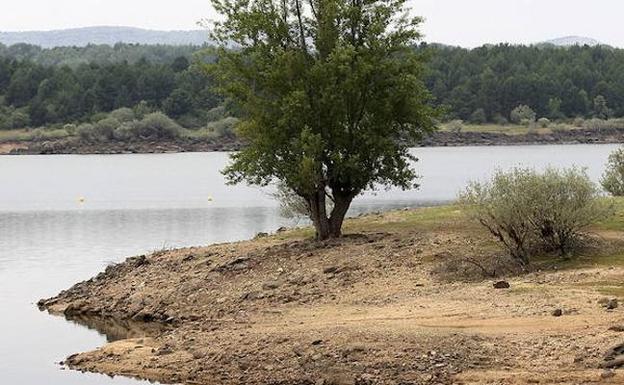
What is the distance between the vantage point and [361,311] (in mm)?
24500

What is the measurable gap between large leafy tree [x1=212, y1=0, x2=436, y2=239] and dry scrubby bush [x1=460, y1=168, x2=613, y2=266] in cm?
543

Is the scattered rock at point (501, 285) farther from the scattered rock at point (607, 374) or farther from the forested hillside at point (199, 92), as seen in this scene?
the forested hillside at point (199, 92)

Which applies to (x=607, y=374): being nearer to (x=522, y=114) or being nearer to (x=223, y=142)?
(x=223, y=142)

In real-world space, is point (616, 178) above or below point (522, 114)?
below

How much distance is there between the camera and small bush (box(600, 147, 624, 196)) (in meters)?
44.8

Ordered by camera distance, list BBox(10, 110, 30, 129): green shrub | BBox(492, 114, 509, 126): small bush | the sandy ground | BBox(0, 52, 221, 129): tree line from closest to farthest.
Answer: the sandy ground < BBox(0, 52, 221, 129): tree line < BBox(10, 110, 30, 129): green shrub < BBox(492, 114, 509, 126): small bush

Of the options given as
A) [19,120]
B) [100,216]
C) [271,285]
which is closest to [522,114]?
[19,120]

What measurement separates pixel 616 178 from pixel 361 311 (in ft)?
76.7

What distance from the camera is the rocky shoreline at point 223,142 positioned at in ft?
513

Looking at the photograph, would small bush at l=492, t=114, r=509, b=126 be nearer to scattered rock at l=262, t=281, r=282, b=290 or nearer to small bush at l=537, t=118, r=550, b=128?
small bush at l=537, t=118, r=550, b=128

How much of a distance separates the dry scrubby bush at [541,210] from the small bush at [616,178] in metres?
17.4

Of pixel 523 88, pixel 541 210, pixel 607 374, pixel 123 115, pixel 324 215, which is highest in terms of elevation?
pixel 523 88

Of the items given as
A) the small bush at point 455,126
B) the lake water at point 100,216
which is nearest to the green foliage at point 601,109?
the small bush at point 455,126

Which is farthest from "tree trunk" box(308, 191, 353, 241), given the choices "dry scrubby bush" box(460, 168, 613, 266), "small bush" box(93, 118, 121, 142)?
"small bush" box(93, 118, 121, 142)
